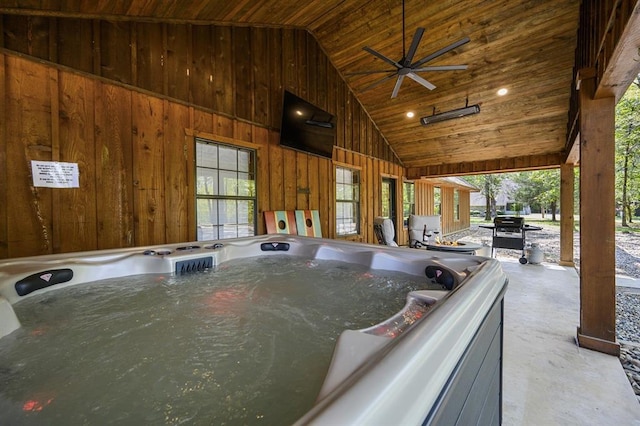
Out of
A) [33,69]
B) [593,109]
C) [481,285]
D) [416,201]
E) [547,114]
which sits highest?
[547,114]

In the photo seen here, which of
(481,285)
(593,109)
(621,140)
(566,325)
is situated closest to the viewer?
(481,285)

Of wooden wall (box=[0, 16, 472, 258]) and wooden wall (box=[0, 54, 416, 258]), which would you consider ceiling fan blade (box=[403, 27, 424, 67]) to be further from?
wooden wall (box=[0, 54, 416, 258])

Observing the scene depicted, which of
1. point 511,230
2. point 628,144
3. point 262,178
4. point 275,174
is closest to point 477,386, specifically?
point 262,178

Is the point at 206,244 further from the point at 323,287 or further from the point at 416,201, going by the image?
the point at 416,201

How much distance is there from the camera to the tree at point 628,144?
316 inches

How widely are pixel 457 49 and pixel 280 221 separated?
3535 millimetres

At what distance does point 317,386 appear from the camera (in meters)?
0.76

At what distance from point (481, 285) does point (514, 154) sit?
576 centimetres

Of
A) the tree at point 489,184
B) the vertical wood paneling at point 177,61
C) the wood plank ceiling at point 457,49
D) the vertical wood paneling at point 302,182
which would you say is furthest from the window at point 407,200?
the tree at point 489,184

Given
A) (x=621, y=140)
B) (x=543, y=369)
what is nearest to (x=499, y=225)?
(x=543, y=369)

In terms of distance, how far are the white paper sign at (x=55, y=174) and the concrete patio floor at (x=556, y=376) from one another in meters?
3.45

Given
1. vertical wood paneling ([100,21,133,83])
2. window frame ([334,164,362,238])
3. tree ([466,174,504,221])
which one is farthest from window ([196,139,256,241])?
tree ([466,174,504,221])

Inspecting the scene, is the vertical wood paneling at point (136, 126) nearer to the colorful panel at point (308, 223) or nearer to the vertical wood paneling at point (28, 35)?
the vertical wood paneling at point (28, 35)

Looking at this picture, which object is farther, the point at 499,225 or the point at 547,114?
the point at 499,225
